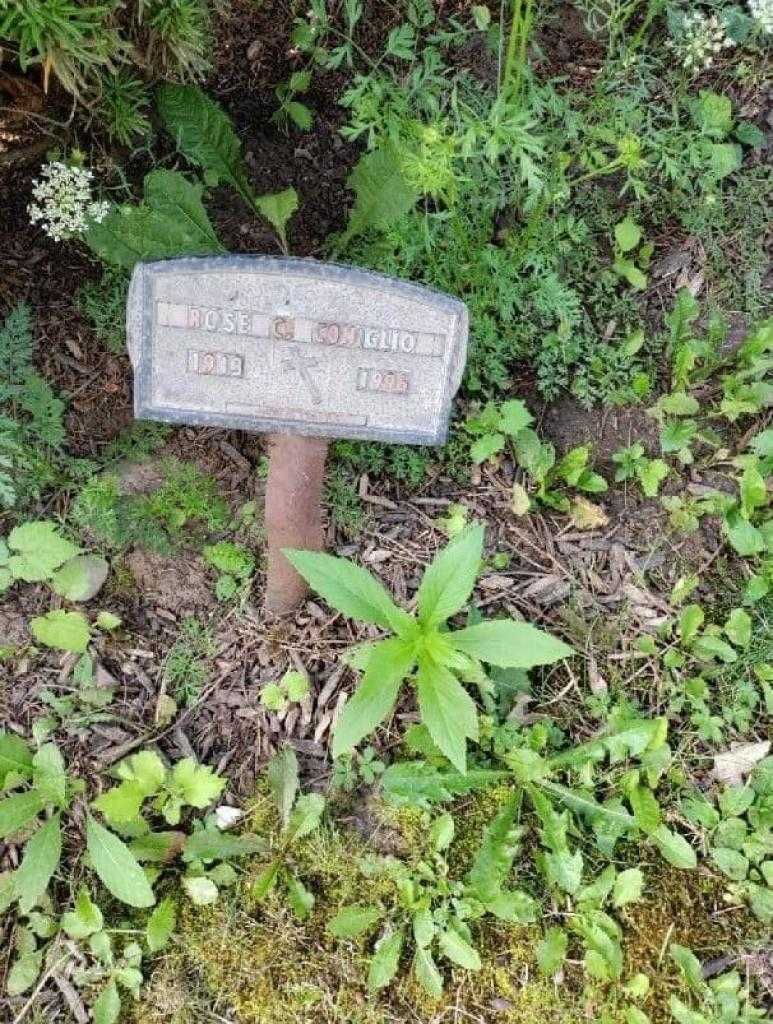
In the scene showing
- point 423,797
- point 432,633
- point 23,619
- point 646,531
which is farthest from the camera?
point 646,531

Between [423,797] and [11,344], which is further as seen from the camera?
[11,344]

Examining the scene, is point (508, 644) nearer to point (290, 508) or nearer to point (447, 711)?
point (447, 711)

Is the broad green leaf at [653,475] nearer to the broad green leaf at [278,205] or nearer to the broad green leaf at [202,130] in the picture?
the broad green leaf at [278,205]

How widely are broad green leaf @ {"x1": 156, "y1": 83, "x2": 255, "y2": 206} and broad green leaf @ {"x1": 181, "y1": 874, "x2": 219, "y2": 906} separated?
Answer: 8.22 feet

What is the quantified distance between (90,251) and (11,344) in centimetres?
47

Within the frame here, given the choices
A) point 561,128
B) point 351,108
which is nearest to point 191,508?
point 351,108

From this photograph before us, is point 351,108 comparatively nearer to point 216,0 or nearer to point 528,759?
point 216,0

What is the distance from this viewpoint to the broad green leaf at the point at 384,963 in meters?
2.58

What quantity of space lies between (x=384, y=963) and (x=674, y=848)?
1027 millimetres

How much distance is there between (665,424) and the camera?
3238 millimetres

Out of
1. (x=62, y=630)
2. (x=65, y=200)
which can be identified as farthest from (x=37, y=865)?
(x=65, y=200)

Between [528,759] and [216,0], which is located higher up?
[216,0]

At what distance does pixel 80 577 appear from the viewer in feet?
9.68

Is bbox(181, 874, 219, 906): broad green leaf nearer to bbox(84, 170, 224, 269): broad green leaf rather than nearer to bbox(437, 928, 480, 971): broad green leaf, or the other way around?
bbox(437, 928, 480, 971): broad green leaf
